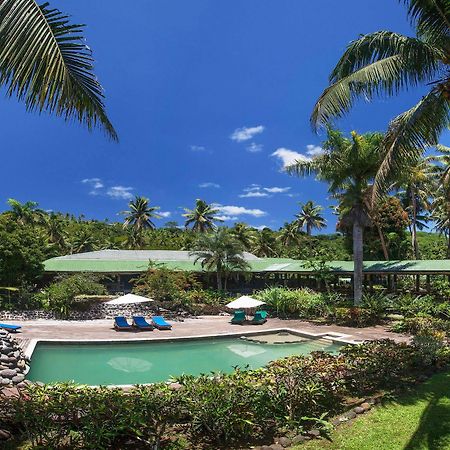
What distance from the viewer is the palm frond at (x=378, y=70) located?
9.26 metres

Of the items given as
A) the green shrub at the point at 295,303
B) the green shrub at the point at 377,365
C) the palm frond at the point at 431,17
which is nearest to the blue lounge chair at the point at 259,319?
the green shrub at the point at 295,303

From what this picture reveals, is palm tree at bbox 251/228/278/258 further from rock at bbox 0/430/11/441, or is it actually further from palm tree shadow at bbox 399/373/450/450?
rock at bbox 0/430/11/441

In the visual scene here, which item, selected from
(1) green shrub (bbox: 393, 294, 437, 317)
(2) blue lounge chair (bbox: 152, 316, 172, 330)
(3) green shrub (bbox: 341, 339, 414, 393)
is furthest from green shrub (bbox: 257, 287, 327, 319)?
(3) green shrub (bbox: 341, 339, 414, 393)

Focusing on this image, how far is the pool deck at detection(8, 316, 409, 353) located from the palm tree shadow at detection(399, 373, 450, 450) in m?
7.44

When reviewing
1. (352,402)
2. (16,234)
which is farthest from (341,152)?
(16,234)

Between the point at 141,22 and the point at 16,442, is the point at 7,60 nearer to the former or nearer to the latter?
the point at 16,442

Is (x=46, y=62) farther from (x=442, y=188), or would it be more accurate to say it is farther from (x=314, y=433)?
(x=442, y=188)

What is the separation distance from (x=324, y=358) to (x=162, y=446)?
4373 millimetres

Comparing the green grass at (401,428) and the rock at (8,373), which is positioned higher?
the green grass at (401,428)

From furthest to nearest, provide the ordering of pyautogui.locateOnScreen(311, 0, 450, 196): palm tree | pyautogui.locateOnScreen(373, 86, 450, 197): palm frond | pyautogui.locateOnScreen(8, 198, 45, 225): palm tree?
pyautogui.locateOnScreen(8, 198, 45, 225): palm tree, pyautogui.locateOnScreen(373, 86, 450, 197): palm frond, pyautogui.locateOnScreen(311, 0, 450, 196): palm tree

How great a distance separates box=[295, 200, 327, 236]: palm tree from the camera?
208ft

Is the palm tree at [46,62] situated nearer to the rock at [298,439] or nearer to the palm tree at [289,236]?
the rock at [298,439]

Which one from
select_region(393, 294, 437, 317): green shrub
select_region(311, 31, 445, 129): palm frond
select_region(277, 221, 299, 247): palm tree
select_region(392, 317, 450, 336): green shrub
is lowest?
select_region(392, 317, 450, 336): green shrub

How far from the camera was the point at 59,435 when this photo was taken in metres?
5.15
